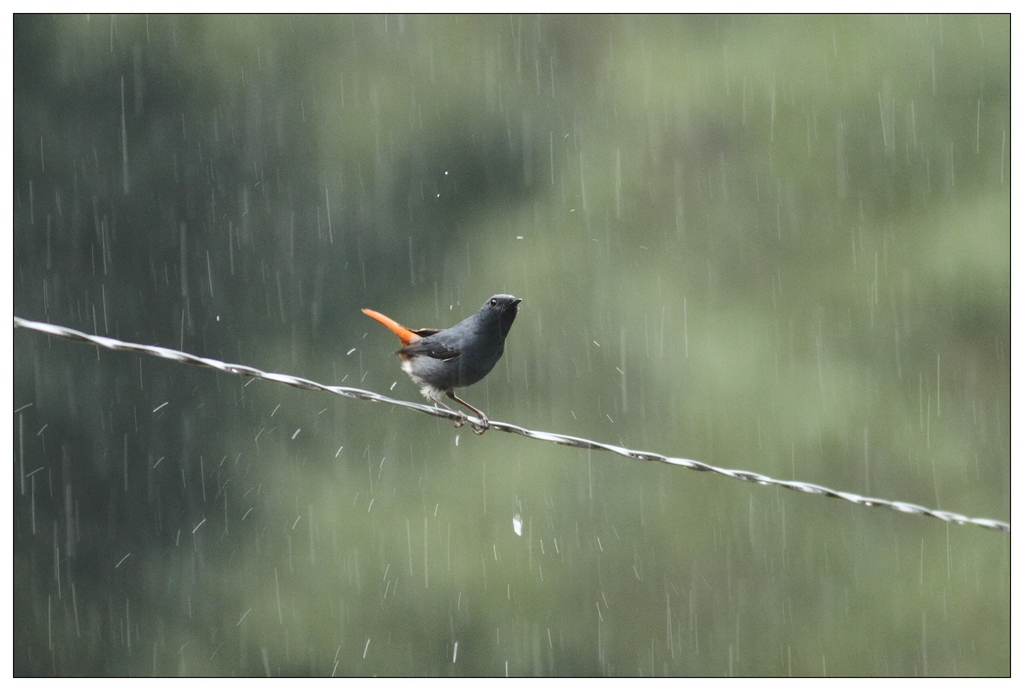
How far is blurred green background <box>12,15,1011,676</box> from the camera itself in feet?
29.3

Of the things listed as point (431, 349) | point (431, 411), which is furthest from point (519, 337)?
point (431, 411)

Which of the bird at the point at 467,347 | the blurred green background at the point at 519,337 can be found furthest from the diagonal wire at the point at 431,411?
the blurred green background at the point at 519,337

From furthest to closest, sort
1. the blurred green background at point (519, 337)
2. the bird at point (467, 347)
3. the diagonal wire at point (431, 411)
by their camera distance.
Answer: the blurred green background at point (519, 337) → the bird at point (467, 347) → the diagonal wire at point (431, 411)

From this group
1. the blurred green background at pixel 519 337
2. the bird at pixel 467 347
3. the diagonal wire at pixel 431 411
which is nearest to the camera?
the diagonal wire at pixel 431 411

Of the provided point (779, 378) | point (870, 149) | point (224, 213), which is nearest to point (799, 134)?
point (870, 149)

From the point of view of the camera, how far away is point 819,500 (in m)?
9.40

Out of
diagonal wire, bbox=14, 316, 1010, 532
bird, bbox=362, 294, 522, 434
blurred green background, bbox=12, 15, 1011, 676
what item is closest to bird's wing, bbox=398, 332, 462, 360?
bird, bbox=362, 294, 522, 434

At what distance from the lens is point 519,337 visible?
31.3 ft

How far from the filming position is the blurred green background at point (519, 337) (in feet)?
29.3

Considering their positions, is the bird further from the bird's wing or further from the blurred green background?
the blurred green background

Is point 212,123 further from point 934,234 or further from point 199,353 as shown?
point 934,234

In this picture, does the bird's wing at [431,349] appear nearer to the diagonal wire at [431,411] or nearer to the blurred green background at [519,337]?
the diagonal wire at [431,411]

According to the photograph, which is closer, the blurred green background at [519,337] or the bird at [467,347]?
the bird at [467,347]

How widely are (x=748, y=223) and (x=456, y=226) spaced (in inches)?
101
